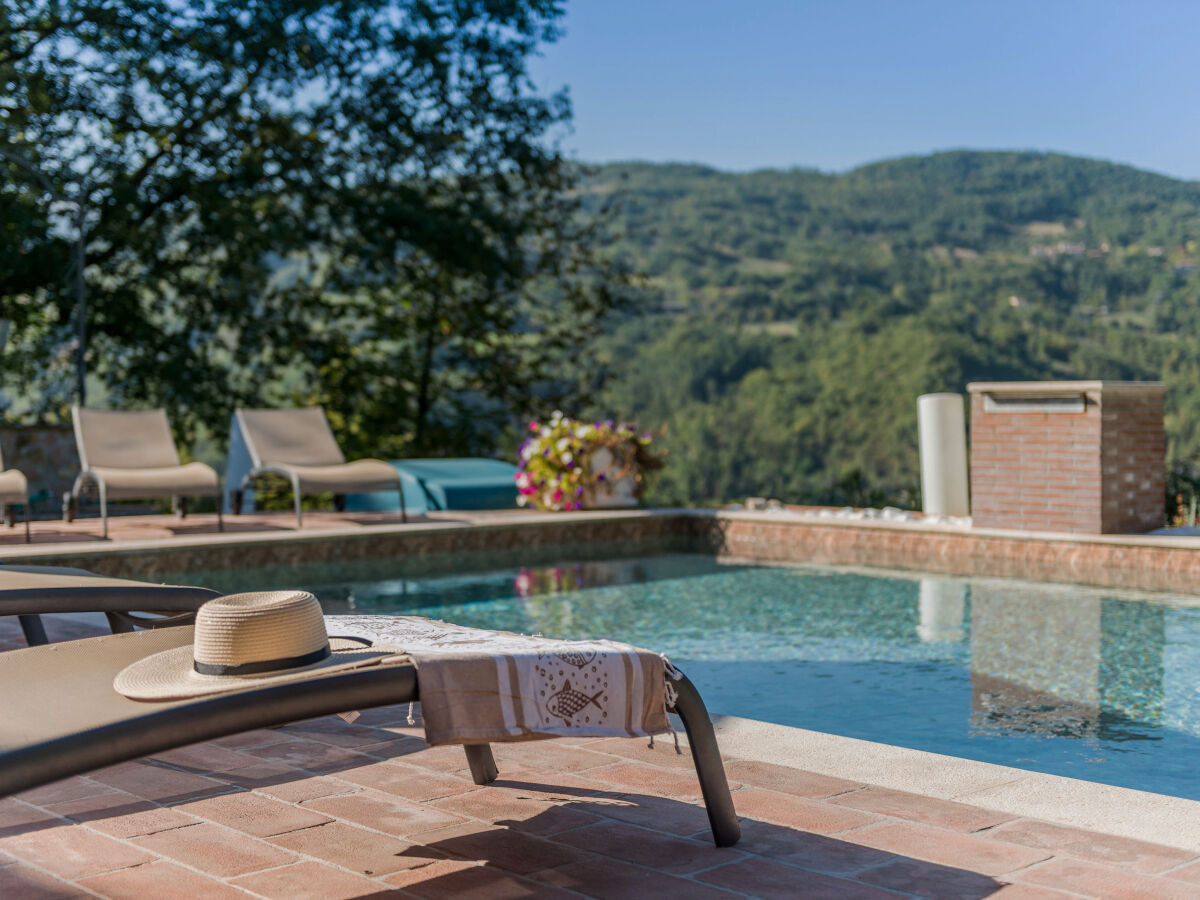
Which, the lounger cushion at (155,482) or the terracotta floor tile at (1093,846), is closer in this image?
the terracotta floor tile at (1093,846)

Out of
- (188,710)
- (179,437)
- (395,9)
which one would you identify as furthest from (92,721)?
(395,9)

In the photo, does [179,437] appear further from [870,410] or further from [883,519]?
[870,410]

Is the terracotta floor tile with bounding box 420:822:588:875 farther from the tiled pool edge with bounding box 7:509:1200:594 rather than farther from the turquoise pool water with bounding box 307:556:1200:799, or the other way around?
the tiled pool edge with bounding box 7:509:1200:594

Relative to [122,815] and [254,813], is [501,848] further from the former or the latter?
[122,815]

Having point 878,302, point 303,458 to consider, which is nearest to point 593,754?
point 303,458

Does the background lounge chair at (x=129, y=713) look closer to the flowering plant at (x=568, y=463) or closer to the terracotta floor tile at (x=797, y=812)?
the terracotta floor tile at (x=797, y=812)

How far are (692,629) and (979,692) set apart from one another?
1659 millimetres

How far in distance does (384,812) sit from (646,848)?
583 millimetres

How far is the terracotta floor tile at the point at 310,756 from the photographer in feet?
9.36

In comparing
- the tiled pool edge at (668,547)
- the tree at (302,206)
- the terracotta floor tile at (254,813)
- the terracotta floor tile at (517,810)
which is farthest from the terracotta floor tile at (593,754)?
the tree at (302,206)

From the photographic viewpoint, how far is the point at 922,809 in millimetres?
2436

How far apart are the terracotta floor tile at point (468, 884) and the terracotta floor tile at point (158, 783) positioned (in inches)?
28.4

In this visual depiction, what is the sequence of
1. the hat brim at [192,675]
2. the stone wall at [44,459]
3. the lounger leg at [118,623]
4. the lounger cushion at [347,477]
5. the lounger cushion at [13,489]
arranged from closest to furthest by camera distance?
the hat brim at [192,675] < the lounger leg at [118,623] < the lounger cushion at [13,489] < the lounger cushion at [347,477] < the stone wall at [44,459]

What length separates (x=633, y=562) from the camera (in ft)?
27.6
